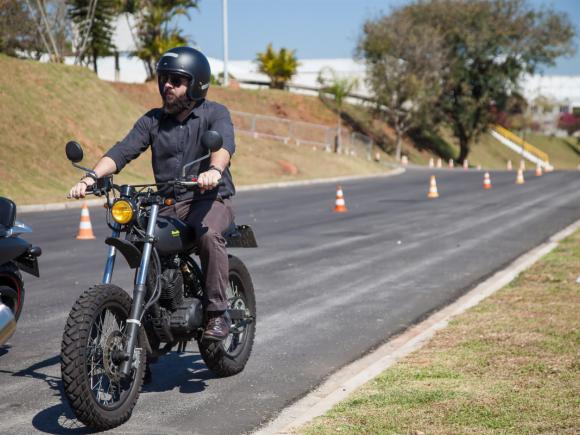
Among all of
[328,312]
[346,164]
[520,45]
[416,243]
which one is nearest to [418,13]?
[520,45]

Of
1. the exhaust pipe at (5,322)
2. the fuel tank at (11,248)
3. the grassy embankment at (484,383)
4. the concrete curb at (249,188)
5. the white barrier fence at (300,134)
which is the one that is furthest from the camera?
the white barrier fence at (300,134)

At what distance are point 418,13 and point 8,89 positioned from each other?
162ft

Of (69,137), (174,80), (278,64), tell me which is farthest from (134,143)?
(278,64)

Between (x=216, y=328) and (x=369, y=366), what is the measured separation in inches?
58.3

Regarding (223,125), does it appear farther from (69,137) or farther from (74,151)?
(69,137)

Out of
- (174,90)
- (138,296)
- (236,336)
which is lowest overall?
(236,336)

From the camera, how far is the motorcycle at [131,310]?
520 cm

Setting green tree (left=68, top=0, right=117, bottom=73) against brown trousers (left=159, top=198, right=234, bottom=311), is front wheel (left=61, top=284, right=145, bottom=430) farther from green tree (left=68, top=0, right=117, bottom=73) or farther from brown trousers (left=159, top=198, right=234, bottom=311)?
green tree (left=68, top=0, right=117, bottom=73)

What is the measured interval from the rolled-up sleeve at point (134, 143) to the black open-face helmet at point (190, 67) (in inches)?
11.0

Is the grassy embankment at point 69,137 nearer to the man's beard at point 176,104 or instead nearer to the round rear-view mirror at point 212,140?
the man's beard at point 176,104

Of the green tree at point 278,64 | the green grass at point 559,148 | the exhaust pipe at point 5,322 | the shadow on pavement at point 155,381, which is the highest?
the green tree at point 278,64

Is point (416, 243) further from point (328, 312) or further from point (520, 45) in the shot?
point (520, 45)

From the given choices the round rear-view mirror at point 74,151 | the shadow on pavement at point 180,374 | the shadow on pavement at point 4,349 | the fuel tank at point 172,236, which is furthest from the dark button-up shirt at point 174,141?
the shadow on pavement at point 4,349

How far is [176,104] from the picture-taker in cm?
620
